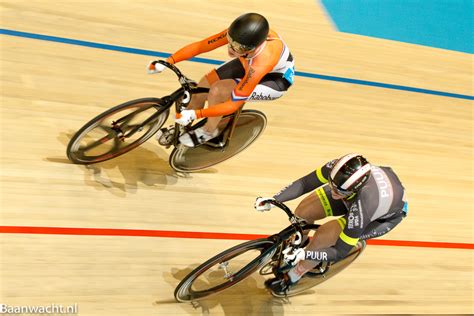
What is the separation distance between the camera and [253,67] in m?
3.45

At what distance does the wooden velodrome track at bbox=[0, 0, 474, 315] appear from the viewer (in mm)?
3475

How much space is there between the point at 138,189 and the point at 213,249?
639 millimetres

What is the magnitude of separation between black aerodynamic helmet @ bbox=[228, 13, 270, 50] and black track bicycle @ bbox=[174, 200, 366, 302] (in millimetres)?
875

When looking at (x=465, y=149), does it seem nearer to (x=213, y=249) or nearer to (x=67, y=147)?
(x=213, y=249)

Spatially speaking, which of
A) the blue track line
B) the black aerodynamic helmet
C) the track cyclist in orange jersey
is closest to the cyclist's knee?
the track cyclist in orange jersey

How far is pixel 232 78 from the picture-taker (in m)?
3.85

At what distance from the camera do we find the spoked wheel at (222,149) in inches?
160

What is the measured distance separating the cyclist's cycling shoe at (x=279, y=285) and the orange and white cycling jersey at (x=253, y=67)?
1.06 meters

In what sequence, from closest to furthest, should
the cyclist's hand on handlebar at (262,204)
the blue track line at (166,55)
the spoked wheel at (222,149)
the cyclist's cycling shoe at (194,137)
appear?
the cyclist's hand on handlebar at (262,204) → the cyclist's cycling shoe at (194,137) → the spoked wheel at (222,149) → the blue track line at (166,55)

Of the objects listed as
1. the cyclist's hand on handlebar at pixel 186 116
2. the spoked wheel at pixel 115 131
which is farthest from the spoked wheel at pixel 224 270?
the spoked wheel at pixel 115 131

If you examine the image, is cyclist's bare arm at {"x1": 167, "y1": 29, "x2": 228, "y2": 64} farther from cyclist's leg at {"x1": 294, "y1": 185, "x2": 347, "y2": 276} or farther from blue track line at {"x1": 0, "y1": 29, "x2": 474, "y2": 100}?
blue track line at {"x1": 0, "y1": 29, "x2": 474, "y2": 100}

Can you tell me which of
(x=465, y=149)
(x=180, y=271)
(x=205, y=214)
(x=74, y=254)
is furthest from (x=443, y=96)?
(x=74, y=254)

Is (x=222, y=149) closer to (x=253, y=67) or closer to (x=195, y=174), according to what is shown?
(x=195, y=174)

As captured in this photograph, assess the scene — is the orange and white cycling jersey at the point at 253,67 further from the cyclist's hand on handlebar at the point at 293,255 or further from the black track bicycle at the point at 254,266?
the cyclist's hand on handlebar at the point at 293,255
